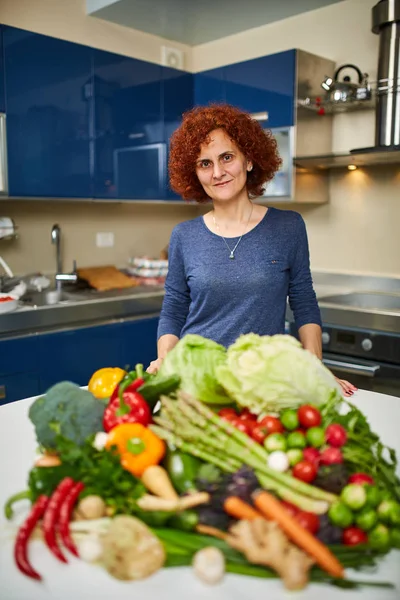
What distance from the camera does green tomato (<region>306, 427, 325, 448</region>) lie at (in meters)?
0.99

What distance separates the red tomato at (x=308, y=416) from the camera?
1.02 meters

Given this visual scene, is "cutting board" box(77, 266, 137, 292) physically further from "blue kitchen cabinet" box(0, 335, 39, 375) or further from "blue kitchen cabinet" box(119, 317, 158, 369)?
"blue kitchen cabinet" box(0, 335, 39, 375)

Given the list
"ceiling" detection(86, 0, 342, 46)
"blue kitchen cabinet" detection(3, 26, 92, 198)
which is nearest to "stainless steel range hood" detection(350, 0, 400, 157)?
"ceiling" detection(86, 0, 342, 46)

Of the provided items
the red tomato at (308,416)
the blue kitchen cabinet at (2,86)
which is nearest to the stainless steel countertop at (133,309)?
the blue kitchen cabinet at (2,86)

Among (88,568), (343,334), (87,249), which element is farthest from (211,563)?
(87,249)

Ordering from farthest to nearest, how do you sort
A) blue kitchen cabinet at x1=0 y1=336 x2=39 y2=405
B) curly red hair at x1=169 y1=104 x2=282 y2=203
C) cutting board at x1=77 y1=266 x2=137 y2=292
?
cutting board at x1=77 y1=266 x2=137 y2=292
blue kitchen cabinet at x1=0 y1=336 x2=39 y2=405
curly red hair at x1=169 y1=104 x2=282 y2=203

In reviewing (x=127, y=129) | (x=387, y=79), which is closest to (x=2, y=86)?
(x=127, y=129)

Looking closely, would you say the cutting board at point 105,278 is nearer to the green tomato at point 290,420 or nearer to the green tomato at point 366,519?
the green tomato at point 290,420

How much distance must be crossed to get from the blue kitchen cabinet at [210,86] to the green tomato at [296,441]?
3.23 m

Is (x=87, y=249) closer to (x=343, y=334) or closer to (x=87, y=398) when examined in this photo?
(x=343, y=334)

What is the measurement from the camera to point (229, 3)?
3537 mm

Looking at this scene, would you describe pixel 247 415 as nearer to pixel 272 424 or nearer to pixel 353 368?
pixel 272 424

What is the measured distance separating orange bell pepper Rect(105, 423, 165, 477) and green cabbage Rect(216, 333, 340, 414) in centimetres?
18

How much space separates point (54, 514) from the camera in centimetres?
91
